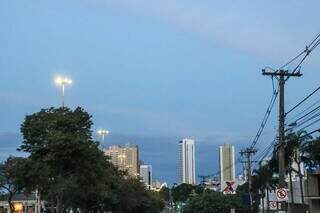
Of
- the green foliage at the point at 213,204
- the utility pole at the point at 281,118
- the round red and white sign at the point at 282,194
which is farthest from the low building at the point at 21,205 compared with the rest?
the round red and white sign at the point at 282,194

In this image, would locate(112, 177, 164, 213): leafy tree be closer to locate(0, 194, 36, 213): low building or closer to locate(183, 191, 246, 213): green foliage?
locate(0, 194, 36, 213): low building

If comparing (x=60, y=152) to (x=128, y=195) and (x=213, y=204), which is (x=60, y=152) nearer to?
(x=213, y=204)

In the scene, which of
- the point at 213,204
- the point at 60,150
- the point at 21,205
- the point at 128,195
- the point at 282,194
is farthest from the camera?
the point at 21,205

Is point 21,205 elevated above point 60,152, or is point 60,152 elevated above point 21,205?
point 60,152

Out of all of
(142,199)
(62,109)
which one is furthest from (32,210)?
(62,109)

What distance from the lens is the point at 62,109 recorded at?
43.5 m

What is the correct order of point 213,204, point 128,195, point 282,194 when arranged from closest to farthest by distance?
point 282,194 < point 213,204 < point 128,195

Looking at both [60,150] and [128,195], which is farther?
[128,195]

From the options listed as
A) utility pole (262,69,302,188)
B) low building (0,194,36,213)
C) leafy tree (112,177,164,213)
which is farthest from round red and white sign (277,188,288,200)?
low building (0,194,36,213)

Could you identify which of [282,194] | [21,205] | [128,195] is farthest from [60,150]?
[21,205]

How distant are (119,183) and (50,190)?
41.7 m

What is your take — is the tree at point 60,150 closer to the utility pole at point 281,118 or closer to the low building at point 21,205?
the utility pole at point 281,118

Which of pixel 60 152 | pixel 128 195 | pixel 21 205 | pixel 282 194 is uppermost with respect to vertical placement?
pixel 60 152

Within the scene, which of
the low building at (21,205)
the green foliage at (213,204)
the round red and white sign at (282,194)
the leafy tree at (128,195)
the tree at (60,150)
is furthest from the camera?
the low building at (21,205)
